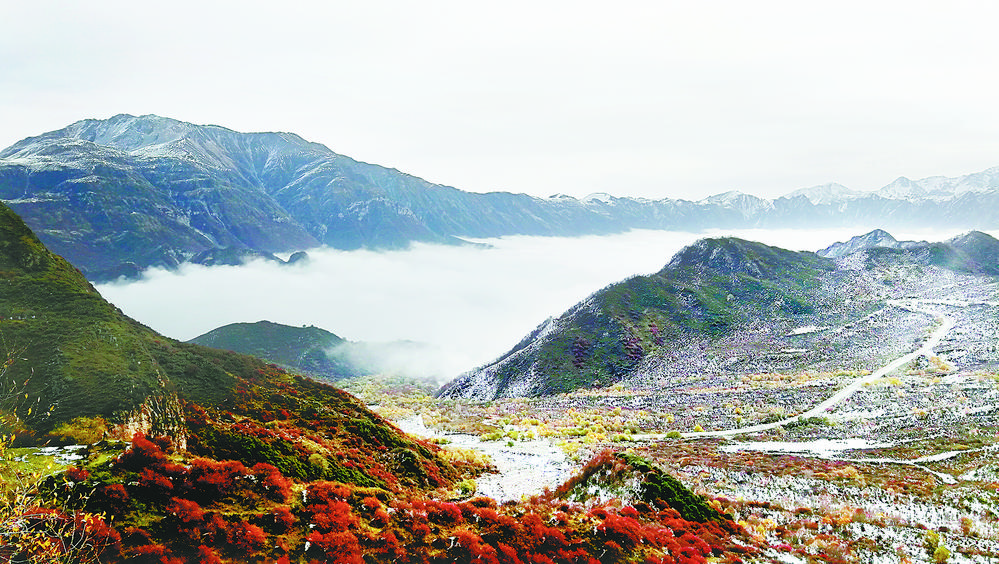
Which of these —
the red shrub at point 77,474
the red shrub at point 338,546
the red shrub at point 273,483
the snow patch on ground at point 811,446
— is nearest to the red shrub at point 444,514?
the red shrub at point 338,546

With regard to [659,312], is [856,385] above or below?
below

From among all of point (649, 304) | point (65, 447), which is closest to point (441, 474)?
point (65, 447)

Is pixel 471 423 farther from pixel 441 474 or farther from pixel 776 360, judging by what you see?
pixel 776 360

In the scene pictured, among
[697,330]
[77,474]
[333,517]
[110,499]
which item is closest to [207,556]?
[110,499]

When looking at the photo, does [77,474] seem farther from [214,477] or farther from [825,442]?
[825,442]

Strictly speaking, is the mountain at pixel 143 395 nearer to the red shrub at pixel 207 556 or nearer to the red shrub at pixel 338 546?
Result: the red shrub at pixel 338 546

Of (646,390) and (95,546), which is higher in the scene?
(95,546)

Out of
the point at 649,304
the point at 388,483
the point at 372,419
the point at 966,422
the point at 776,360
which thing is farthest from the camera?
the point at 649,304
